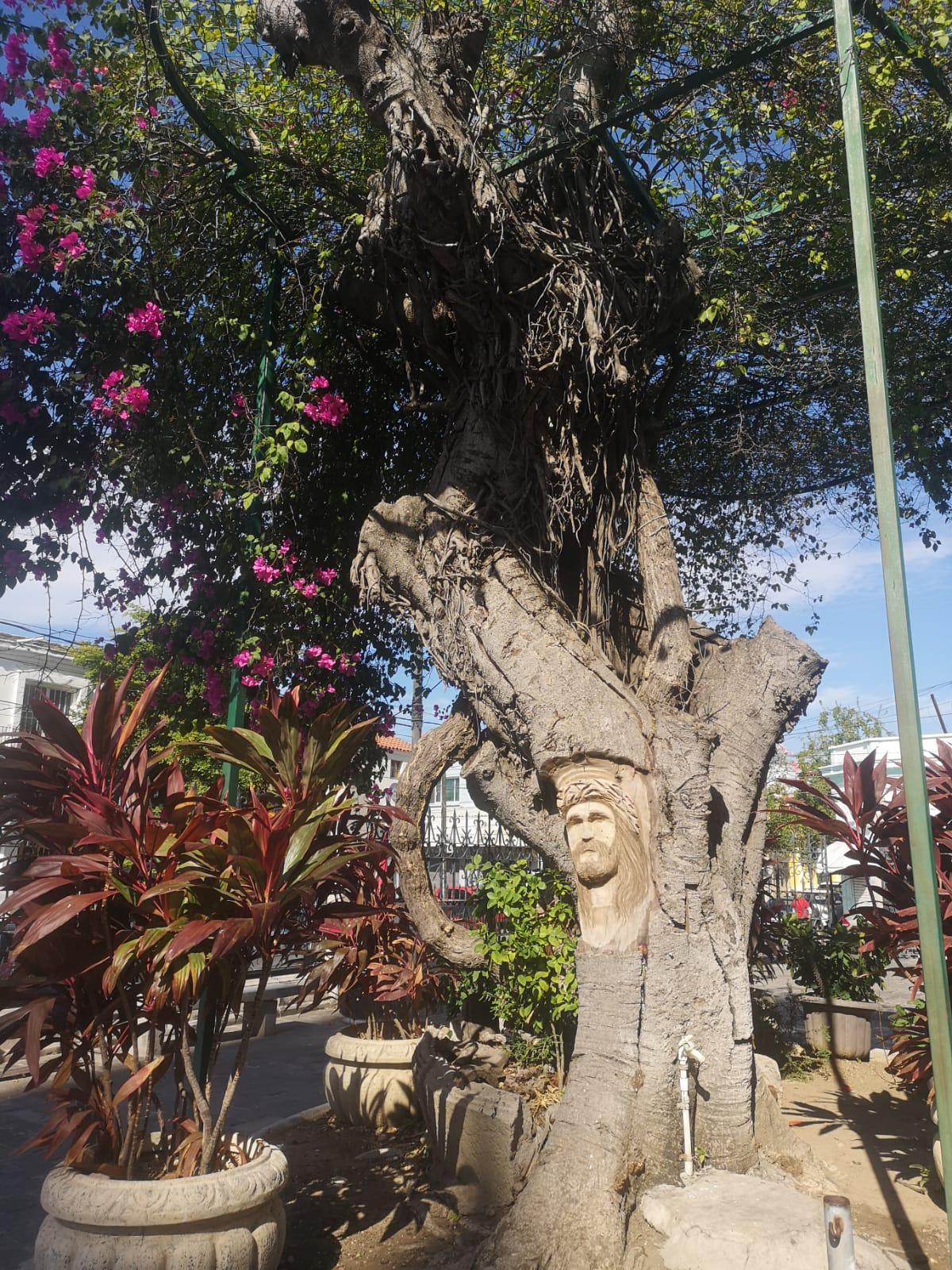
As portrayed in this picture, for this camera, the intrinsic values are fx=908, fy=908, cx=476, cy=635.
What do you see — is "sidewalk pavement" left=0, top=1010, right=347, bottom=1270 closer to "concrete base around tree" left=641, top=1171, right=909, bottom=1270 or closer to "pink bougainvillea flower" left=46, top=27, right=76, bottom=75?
"concrete base around tree" left=641, top=1171, right=909, bottom=1270

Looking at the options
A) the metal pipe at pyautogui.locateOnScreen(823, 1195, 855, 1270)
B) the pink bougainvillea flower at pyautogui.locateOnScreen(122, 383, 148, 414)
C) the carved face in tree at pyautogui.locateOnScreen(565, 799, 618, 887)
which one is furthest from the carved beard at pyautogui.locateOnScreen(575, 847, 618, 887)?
the pink bougainvillea flower at pyautogui.locateOnScreen(122, 383, 148, 414)

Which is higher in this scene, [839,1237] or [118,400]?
[118,400]

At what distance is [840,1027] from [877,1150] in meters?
2.42

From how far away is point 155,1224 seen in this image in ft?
9.16

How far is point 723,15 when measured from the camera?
559 cm

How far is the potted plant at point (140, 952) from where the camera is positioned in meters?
2.87

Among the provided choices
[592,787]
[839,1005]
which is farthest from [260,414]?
[839,1005]

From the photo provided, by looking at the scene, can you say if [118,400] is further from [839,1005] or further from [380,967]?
[839,1005]

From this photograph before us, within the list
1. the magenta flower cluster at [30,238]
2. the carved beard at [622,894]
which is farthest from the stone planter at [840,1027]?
the magenta flower cluster at [30,238]

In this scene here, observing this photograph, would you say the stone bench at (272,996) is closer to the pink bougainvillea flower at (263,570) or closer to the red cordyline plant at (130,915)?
the pink bougainvillea flower at (263,570)

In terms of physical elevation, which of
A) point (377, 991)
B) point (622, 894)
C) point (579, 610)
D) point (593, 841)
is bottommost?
point (377, 991)

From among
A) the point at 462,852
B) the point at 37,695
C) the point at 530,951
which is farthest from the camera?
the point at 462,852

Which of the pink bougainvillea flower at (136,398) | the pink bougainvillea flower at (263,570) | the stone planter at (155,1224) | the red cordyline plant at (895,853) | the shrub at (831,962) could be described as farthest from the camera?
the shrub at (831,962)

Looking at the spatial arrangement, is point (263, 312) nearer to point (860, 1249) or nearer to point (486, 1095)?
point (486, 1095)
